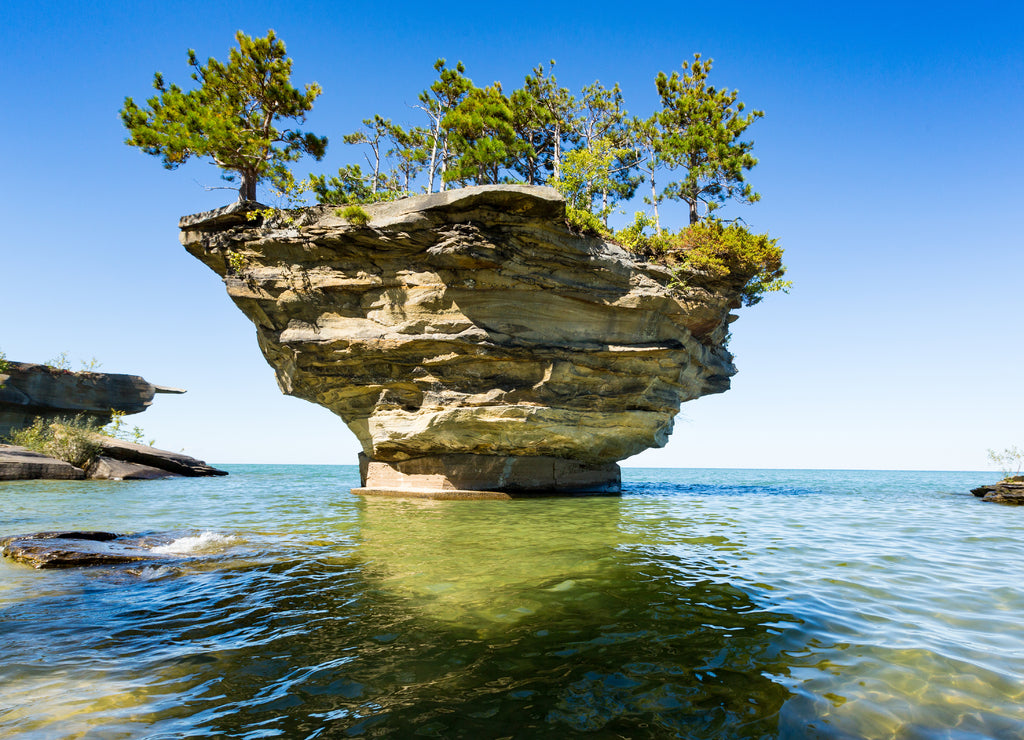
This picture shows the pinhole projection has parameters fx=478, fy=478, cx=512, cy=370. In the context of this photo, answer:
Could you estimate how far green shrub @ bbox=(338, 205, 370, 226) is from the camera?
15.1m

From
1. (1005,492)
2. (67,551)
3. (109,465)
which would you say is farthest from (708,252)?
(109,465)

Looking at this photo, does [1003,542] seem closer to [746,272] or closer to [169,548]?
[746,272]

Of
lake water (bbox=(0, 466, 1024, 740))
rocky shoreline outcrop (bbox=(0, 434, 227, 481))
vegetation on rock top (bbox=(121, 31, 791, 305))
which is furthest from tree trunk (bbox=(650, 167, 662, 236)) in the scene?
rocky shoreline outcrop (bbox=(0, 434, 227, 481))

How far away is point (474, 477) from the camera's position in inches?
721

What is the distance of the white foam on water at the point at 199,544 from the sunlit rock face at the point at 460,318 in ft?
28.7

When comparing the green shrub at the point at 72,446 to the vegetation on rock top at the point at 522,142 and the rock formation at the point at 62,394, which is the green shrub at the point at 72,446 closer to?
the rock formation at the point at 62,394

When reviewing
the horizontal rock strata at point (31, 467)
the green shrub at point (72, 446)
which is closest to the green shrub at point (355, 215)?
the horizontal rock strata at point (31, 467)

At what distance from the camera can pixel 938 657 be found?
146 inches

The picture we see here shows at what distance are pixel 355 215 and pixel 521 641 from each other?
46.5ft

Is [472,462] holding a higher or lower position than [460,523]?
higher

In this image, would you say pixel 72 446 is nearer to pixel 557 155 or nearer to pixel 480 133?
pixel 480 133

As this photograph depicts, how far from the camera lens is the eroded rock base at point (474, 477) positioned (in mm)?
18203

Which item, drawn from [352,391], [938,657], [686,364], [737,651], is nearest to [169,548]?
[737,651]

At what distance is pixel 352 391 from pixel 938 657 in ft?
57.2
